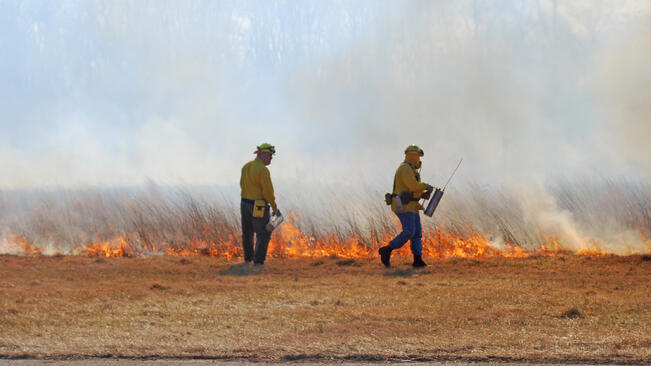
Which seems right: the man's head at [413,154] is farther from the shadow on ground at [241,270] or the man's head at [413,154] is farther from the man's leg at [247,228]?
the shadow on ground at [241,270]

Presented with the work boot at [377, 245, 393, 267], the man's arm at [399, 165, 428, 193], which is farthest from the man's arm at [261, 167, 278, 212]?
the man's arm at [399, 165, 428, 193]

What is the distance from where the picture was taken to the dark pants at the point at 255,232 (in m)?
10.7

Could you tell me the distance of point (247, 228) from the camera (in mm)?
11156

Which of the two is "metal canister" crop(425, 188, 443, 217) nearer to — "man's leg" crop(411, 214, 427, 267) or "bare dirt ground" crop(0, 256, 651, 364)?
"man's leg" crop(411, 214, 427, 267)

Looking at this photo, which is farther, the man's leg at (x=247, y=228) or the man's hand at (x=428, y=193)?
the man's leg at (x=247, y=228)

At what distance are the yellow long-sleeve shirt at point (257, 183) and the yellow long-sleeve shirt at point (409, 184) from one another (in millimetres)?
2050

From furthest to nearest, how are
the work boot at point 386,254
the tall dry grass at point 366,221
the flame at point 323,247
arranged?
the tall dry grass at point 366,221 < the flame at point 323,247 < the work boot at point 386,254

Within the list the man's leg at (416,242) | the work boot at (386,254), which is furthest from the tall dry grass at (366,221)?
the man's leg at (416,242)

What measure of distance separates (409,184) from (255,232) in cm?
270

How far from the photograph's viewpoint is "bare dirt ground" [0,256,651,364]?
521 centimetres

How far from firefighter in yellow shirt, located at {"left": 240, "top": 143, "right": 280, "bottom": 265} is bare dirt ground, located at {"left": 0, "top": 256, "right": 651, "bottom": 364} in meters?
0.51

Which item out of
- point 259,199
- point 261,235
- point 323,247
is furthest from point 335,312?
point 323,247

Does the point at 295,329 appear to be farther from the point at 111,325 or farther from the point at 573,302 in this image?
the point at 573,302

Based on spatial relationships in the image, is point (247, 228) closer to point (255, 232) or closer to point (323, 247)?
point (255, 232)
